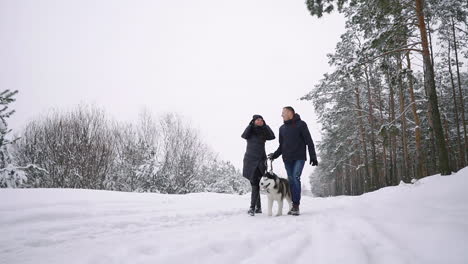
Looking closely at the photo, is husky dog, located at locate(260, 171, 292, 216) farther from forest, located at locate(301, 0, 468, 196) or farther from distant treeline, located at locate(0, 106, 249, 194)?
distant treeline, located at locate(0, 106, 249, 194)

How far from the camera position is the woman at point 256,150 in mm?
5219

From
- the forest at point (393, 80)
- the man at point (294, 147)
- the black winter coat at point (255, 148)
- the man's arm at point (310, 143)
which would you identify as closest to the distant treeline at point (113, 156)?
the black winter coat at point (255, 148)

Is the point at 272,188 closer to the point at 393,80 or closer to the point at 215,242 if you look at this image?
the point at 215,242

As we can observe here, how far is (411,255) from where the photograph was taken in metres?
1.75

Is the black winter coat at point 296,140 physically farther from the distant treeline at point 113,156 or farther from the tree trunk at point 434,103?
the distant treeline at point 113,156

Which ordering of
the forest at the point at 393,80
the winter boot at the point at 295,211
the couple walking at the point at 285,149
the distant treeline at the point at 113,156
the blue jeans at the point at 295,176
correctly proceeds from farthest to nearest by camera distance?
the distant treeline at the point at 113,156
the forest at the point at 393,80
the couple walking at the point at 285,149
the blue jeans at the point at 295,176
the winter boot at the point at 295,211

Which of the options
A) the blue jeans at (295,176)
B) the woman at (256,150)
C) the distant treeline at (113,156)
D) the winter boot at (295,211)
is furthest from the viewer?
the distant treeline at (113,156)

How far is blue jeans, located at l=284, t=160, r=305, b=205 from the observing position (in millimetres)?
4902

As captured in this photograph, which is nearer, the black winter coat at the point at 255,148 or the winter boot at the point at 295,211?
the winter boot at the point at 295,211

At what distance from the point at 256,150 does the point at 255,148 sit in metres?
0.05

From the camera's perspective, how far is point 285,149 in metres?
5.21

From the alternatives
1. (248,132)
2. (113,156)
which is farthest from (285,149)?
(113,156)

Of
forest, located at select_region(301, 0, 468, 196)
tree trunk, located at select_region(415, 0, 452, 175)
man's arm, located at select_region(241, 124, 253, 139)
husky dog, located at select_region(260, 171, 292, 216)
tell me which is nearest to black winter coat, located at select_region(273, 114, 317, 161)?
husky dog, located at select_region(260, 171, 292, 216)

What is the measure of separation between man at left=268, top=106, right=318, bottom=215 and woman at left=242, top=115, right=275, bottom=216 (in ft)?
0.94
